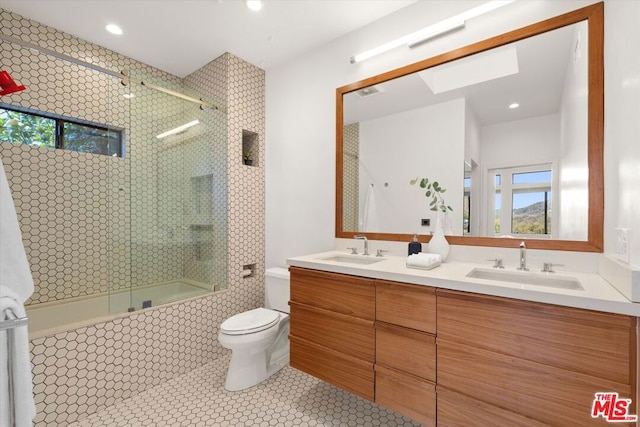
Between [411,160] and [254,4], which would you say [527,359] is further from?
[254,4]

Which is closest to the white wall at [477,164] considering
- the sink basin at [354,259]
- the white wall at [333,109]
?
the white wall at [333,109]

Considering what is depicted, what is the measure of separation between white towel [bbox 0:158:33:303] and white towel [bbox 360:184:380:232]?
1.83 metres

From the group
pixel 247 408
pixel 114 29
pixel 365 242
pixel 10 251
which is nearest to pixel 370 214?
pixel 365 242

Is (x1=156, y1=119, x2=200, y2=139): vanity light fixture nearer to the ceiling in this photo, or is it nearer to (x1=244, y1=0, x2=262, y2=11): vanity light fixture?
the ceiling

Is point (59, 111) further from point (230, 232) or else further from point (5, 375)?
point (5, 375)

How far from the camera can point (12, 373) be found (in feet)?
2.64

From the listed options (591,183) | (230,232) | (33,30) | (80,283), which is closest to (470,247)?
(591,183)

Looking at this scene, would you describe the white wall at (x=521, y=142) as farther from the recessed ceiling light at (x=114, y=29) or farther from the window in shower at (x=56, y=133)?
the recessed ceiling light at (x=114, y=29)

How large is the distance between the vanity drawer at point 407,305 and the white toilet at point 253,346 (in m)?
0.94

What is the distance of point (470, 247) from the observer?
172 centimetres

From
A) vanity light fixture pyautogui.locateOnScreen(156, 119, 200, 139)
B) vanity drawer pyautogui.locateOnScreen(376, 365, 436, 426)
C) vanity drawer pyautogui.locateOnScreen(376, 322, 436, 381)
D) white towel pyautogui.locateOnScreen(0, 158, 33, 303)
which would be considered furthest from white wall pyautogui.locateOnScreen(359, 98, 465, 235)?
white towel pyautogui.locateOnScreen(0, 158, 33, 303)

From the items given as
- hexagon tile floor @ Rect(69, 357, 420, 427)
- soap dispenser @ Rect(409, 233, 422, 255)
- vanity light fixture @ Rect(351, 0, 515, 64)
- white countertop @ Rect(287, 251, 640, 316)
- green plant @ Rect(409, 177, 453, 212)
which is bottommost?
hexagon tile floor @ Rect(69, 357, 420, 427)

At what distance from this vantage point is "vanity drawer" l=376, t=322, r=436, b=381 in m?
1.29

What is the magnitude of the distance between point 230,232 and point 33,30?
2.10 m
